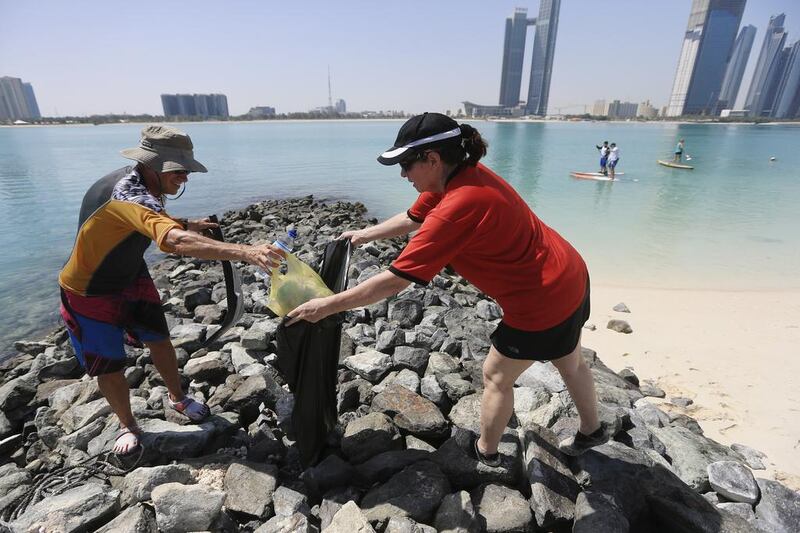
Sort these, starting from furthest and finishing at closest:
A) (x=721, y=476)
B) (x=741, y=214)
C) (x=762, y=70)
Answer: (x=762, y=70) < (x=741, y=214) < (x=721, y=476)

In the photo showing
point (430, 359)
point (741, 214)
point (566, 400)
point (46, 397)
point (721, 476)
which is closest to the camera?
point (721, 476)

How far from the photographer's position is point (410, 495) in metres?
2.42

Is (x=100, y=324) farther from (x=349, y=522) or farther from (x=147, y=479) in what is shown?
(x=349, y=522)

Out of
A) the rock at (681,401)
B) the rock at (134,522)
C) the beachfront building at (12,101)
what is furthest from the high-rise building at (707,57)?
the beachfront building at (12,101)

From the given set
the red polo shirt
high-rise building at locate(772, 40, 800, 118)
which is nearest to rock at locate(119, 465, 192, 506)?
the red polo shirt

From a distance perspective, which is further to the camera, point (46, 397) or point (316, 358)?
point (46, 397)

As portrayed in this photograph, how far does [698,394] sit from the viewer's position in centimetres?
452

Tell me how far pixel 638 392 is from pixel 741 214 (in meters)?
15.1

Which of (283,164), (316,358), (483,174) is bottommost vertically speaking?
(283,164)

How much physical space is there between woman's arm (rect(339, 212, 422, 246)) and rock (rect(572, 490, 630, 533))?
1.85 metres

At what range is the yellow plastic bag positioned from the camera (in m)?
2.59

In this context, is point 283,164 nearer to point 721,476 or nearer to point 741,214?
point 741,214

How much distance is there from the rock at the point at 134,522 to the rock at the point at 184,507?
1.8 inches

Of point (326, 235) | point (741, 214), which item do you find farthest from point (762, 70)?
point (326, 235)
